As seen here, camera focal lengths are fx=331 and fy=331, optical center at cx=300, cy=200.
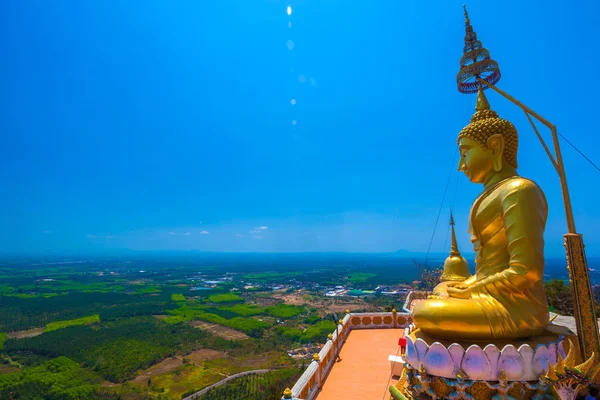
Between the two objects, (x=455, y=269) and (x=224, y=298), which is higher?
(x=455, y=269)

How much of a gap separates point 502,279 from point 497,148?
2487 mm

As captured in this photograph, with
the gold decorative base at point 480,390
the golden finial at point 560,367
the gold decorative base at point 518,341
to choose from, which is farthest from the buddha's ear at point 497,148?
the gold decorative base at point 480,390

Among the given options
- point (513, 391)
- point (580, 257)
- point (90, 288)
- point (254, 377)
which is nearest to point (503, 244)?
point (580, 257)

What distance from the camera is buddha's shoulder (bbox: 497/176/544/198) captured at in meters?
5.01

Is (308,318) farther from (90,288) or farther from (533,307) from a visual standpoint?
(90,288)

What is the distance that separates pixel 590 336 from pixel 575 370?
925 mm

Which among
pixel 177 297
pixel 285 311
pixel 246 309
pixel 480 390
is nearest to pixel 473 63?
pixel 480 390

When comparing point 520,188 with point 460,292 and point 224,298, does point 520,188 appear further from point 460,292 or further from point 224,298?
point 224,298

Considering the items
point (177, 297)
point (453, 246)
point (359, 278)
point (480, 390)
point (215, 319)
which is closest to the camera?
point (480, 390)

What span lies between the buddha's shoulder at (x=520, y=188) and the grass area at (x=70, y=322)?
62.4 meters

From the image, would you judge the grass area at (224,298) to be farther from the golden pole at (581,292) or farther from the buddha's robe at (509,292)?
the golden pole at (581,292)

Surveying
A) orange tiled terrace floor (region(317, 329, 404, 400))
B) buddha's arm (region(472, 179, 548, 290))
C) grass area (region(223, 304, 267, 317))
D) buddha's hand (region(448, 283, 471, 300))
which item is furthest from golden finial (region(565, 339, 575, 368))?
grass area (region(223, 304, 267, 317))

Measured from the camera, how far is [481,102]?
686cm

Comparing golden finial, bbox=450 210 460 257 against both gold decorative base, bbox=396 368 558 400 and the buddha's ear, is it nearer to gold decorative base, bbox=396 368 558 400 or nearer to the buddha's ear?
the buddha's ear
